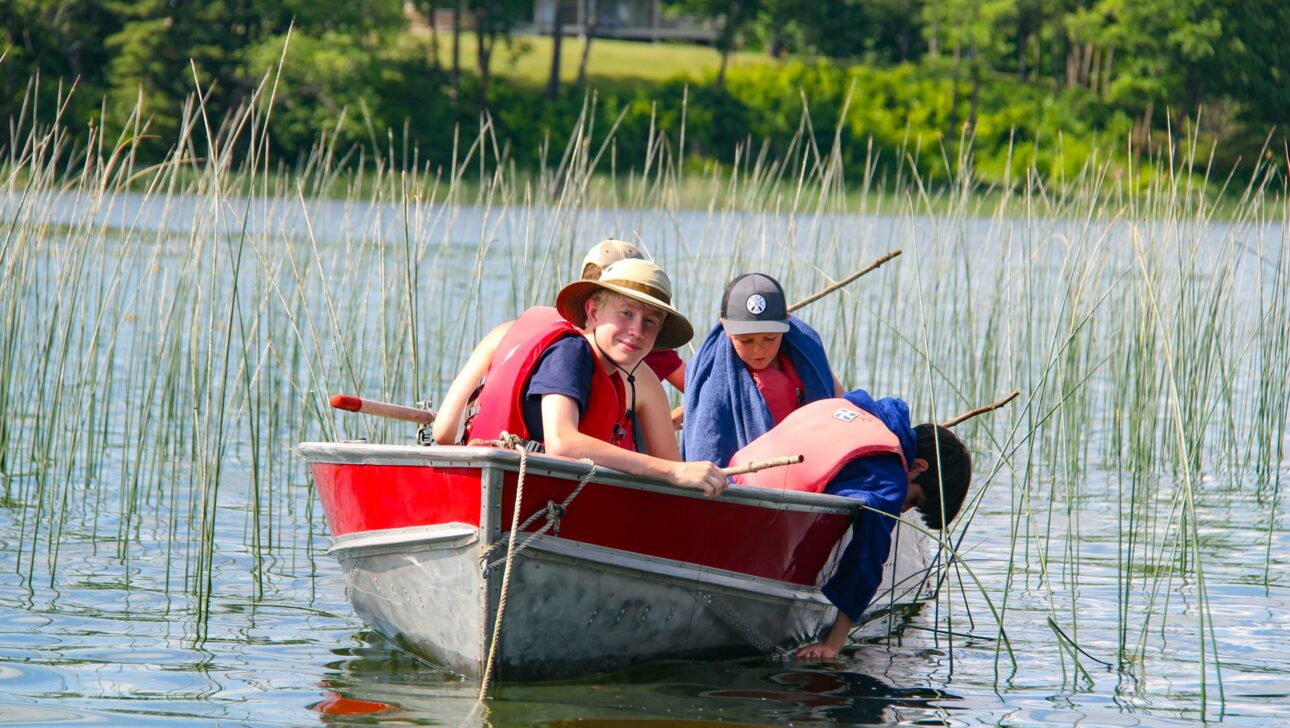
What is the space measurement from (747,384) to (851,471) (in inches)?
23.7

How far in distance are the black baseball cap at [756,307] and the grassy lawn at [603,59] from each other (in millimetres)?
36680

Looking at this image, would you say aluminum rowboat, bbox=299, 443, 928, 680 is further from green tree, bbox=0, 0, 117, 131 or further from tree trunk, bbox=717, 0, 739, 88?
tree trunk, bbox=717, 0, 739, 88

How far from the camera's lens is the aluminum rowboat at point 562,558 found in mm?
4121

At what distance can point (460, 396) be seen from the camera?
4.75 meters

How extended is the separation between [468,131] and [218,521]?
30.4 metres

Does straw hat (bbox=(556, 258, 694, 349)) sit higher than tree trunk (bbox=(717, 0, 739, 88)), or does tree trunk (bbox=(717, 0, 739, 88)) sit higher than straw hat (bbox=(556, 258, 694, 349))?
tree trunk (bbox=(717, 0, 739, 88))

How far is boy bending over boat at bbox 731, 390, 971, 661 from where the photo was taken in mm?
4738

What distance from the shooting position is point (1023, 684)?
15.5 ft

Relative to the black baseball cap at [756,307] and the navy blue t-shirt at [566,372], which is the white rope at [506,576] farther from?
the black baseball cap at [756,307]

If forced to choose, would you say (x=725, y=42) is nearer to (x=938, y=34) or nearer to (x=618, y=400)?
(x=938, y=34)

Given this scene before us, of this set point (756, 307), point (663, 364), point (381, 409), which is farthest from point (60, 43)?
point (756, 307)

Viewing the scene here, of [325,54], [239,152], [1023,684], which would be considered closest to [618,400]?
[1023,684]

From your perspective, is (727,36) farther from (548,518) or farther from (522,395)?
(548,518)

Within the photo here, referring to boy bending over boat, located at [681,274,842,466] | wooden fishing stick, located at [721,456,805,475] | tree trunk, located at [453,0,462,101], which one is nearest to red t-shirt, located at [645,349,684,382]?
boy bending over boat, located at [681,274,842,466]
